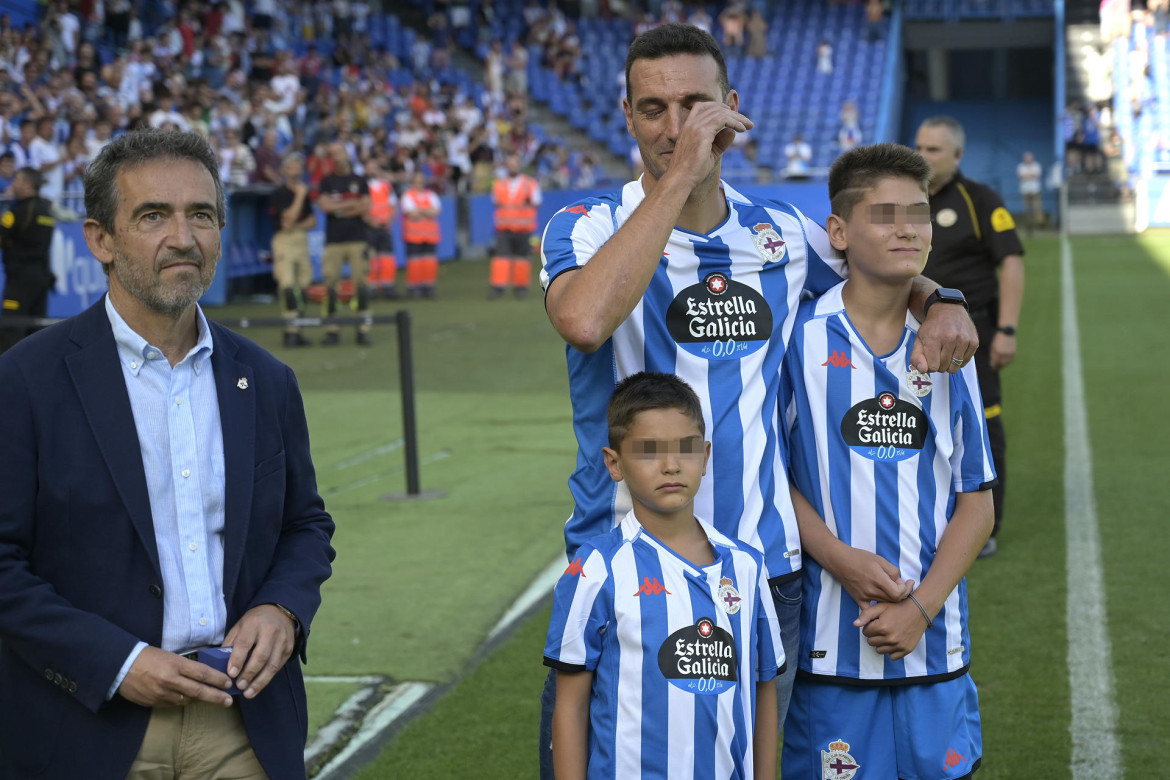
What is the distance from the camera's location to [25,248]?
13.4 metres

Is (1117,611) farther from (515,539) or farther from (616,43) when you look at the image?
(616,43)

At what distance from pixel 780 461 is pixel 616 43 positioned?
38.7 meters

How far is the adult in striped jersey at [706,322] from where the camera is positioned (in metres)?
2.75

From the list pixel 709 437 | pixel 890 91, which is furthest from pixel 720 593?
pixel 890 91

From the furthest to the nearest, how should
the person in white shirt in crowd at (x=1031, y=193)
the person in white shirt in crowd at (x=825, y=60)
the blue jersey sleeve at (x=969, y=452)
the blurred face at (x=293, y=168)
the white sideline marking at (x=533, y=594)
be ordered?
1. the person in white shirt in crowd at (x=825, y=60)
2. the person in white shirt in crowd at (x=1031, y=193)
3. the blurred face at (x=293, y=168)
4. the white sideline marking at (x=533, y=594)
5. the blue jersey sleeve at (x=969, y=452)

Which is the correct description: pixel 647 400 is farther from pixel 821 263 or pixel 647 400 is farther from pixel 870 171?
pixel 870 171

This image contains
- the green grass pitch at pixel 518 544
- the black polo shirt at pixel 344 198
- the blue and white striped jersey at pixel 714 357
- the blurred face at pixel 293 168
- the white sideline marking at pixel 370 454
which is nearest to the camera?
the blue and white striped jersey at pixel 714 357

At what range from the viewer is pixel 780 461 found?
2939 mm

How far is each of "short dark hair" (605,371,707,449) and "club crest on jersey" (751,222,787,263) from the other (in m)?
0.38

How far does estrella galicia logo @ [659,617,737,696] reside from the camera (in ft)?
8.75

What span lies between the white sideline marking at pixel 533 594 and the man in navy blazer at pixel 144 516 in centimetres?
331

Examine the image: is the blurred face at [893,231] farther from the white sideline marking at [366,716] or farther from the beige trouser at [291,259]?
the beige trouser at [291,259]

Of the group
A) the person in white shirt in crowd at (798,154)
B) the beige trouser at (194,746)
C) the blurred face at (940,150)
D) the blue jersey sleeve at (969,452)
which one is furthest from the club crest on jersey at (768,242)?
the person in white shirt in crowd at (798,154)

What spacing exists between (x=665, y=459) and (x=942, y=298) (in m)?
0.81
